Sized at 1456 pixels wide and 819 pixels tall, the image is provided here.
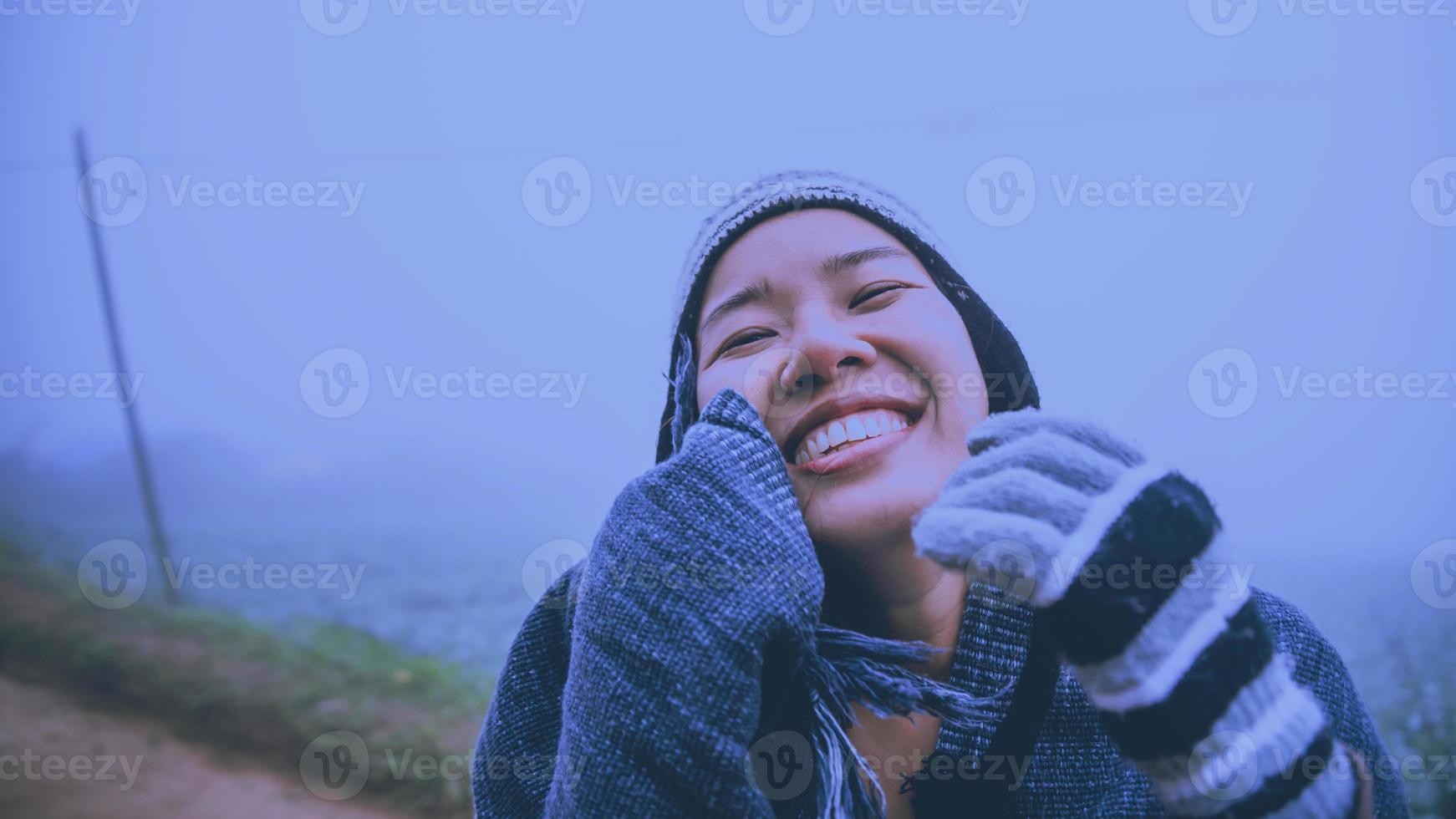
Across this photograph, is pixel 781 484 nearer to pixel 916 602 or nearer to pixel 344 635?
pixel 916 602

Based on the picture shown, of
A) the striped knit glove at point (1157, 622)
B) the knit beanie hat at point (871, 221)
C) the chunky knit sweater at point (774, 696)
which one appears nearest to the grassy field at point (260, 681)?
the chunky knit sweater at point (774, 696)

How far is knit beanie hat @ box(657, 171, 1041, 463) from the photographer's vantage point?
54.4 inches

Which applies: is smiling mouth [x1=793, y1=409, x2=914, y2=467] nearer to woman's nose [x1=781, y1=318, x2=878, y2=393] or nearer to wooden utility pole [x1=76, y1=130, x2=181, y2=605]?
woman's nose [x1=781, y1=318, x2=878, y2=393]

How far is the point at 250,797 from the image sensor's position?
99.9 inches

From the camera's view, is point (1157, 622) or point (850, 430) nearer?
point (1157, 622)

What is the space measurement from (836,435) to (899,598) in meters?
0.28

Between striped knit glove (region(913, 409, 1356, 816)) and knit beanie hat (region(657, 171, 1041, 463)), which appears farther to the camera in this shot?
knit beanie hat (region(657, 171, 1041, 463))

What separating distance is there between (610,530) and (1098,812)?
0.82 meters

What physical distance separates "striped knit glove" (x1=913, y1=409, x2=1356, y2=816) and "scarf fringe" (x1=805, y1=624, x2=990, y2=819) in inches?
10.8

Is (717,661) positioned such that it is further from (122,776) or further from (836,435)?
(122,776)

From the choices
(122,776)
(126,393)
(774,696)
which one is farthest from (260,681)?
(774,696)

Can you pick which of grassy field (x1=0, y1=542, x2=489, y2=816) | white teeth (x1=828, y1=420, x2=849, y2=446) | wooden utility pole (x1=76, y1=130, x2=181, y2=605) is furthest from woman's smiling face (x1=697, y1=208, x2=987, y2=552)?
wooden utility pole (x1=76, y1=130, x2=181, y2=605)

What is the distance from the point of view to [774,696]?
3.43 feet

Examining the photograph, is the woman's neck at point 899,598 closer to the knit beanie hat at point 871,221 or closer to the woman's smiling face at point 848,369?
the woman's smiling face at point 848,369
